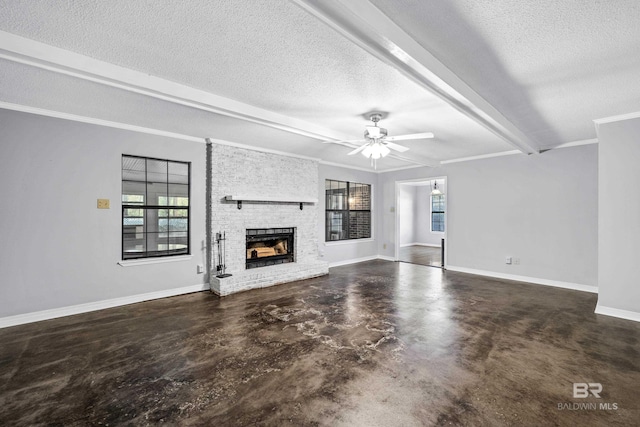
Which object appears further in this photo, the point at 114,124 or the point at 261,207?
the point at 261,207

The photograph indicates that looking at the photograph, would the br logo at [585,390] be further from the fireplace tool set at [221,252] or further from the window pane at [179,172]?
the window pane at [179,172]

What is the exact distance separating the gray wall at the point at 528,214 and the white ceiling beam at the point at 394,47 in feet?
11.0

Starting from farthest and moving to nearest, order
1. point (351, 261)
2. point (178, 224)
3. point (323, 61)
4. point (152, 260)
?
point (351, 261) → point (178, 224) → point (152, 260) → point (323, 61)

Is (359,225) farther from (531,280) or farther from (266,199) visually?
(531,280)

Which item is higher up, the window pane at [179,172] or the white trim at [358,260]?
the window pane at [179,172]

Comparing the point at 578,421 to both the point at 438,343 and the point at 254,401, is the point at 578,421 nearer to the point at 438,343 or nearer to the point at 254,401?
the point at 438,343

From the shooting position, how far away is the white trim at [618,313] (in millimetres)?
3723

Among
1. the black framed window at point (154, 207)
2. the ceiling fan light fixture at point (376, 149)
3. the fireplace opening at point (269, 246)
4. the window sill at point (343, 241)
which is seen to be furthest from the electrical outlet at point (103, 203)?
the window sill at point (343, 241)

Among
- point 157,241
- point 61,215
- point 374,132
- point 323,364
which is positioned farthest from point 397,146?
point 61,215

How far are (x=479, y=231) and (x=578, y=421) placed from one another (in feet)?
16.4

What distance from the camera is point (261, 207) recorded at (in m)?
5.81

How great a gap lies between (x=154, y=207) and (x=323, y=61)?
3.66 meters

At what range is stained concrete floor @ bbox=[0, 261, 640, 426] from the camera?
6.56 feet

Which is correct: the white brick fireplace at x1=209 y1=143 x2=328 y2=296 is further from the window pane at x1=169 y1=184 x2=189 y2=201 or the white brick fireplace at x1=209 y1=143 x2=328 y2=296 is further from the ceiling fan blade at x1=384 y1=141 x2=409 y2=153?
the ceiling fan blade at x1=384 y1=141 x2=409 y2=153
